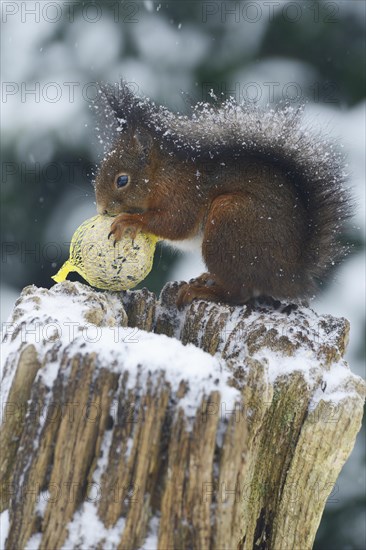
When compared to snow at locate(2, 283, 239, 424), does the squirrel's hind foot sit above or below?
above

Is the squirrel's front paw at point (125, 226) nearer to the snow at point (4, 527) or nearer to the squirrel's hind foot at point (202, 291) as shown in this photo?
the squirrel's hind foot at point (202, 291)

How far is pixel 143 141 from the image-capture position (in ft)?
6.95

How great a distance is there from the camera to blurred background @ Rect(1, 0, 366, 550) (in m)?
2.32

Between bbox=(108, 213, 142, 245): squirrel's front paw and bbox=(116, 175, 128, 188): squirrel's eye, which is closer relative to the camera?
bbox=(108, 213, 142, 245): squirrel's front paw

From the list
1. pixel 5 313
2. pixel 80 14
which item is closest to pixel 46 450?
pixel 5 313

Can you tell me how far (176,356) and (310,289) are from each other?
34.2 inches

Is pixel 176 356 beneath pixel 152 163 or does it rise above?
beneath

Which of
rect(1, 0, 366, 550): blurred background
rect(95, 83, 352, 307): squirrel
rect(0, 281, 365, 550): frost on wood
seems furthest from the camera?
rect(1, 0, 366, 550): blurred background

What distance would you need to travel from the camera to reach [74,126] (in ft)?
7.71

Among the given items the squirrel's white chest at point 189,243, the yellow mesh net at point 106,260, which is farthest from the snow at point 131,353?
the squirrel's white chest at point 189,243

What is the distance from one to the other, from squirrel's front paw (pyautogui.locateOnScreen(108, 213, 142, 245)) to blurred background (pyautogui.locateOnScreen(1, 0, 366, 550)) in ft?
1.54

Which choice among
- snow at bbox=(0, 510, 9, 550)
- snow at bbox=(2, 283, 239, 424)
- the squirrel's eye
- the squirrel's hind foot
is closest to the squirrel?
the squirrel's hind foot

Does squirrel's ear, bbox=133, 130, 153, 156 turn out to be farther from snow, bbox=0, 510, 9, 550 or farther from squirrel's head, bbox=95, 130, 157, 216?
snow, bbox=0, 510, 9, 550

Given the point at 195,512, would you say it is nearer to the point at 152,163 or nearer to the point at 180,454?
the point at 180,454
